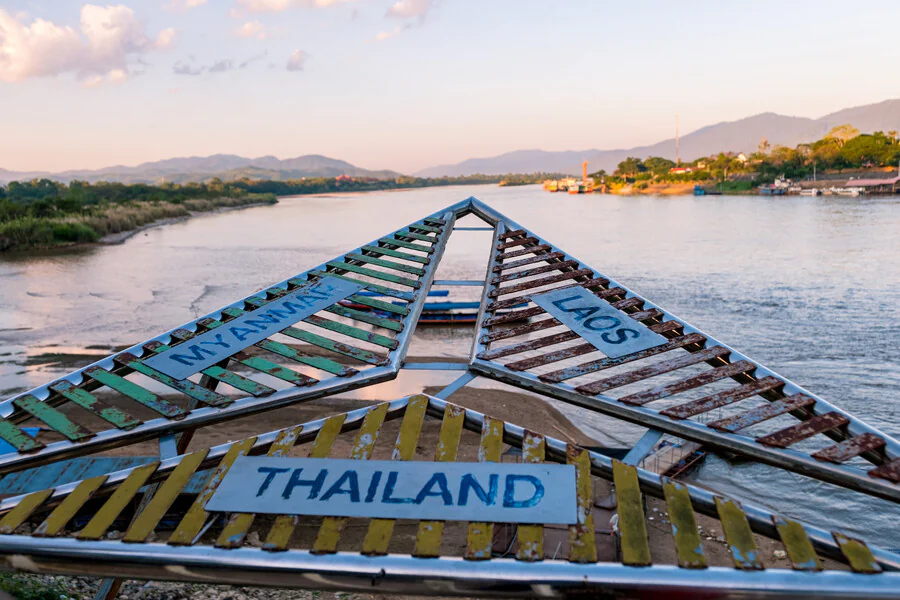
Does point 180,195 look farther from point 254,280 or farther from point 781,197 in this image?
point 781,197

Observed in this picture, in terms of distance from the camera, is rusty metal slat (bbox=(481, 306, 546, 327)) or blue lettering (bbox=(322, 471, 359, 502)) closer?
blue lettering (bbox=(322, 471, 359, 502))

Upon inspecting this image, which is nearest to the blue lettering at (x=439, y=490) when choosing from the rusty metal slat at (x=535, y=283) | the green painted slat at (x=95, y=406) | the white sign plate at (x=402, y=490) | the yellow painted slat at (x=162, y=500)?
the white sign plate at (x=402, y=490)

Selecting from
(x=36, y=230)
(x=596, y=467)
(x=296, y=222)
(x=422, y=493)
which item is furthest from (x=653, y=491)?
(x=296, y=222)

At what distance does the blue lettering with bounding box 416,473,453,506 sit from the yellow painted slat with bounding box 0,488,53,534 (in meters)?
2.03

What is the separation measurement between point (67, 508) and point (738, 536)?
3416mm

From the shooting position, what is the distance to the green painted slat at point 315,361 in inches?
197

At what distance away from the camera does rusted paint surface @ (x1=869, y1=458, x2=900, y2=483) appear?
11.7 ft

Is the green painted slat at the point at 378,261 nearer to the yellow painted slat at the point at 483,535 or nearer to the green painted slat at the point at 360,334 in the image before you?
the green painted slat at the point at 360,334

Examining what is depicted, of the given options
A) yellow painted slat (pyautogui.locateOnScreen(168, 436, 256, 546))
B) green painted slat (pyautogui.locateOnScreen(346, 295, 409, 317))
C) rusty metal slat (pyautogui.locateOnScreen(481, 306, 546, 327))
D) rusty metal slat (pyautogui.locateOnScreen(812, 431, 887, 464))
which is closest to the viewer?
yellow painted slat (pyautogui.locateOnScreen(168, 436, 256, 546))

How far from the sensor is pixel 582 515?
325 cm

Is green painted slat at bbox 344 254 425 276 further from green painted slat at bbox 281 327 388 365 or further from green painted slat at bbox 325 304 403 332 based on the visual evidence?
green painted slat at bbox 281 327 388 365

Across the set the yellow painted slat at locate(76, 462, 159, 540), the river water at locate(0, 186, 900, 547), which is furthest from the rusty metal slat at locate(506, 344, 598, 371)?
the river water at locate(0, 186, 900, 547)

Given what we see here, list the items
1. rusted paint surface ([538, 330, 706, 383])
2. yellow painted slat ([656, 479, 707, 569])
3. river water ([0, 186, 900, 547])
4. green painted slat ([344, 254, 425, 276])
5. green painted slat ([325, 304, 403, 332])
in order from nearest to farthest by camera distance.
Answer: yellow painted slat ([656, 479, 707, 569]) < rusted paint surface ([538, 330, 706, 383]) < green painted slat ([325, 304, 403, 332]) < green painted slat ([344, 254, 425, 276]) < river water ([0, 186, 900, 547])

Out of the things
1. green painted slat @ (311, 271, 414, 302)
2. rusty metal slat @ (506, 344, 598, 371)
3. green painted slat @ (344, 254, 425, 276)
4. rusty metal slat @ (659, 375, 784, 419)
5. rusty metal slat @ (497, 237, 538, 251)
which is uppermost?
rusty metal slat @ (497, 237, 538, 251)
